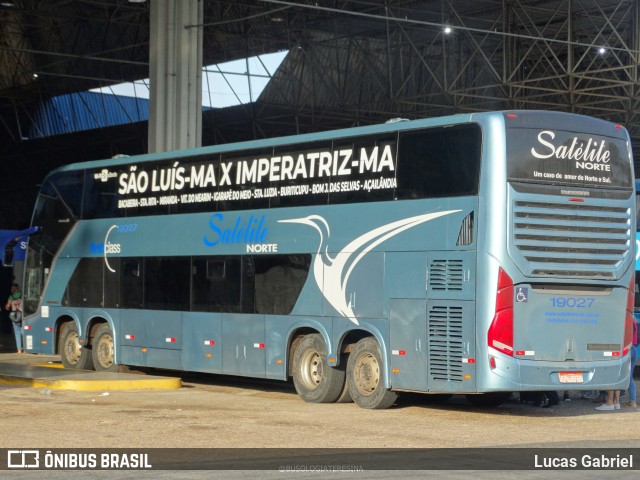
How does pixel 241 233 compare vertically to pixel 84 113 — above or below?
below

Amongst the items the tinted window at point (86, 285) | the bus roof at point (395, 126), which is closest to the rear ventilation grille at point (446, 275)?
the bus roof at point (395, 126)

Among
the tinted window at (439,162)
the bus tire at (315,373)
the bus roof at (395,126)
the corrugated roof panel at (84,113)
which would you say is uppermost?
the corrugated roof panel at (84,113)

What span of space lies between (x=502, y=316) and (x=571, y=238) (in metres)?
1.44

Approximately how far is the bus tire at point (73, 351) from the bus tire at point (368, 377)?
7404mm

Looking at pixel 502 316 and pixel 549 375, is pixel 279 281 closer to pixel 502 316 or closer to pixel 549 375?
pixel 502 316

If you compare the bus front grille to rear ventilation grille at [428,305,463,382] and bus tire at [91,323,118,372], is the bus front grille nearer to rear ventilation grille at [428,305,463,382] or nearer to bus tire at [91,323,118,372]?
rear ventilation grille at [428,305,463,382]

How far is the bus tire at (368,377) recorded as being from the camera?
17375 millimetres

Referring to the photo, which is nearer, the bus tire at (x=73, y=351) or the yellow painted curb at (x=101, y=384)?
the yellow painted curb at (x=101, y=384)

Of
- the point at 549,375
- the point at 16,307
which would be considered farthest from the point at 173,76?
the point at 549,375

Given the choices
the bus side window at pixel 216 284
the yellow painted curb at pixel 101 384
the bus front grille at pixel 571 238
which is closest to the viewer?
the bus front grille at pixel 571 238

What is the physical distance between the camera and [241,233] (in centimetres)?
1977

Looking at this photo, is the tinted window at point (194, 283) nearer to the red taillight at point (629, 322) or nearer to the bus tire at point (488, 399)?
the bus tire at point (488, 399)

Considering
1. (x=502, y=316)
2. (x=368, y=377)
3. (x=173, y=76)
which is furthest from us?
(x=173, y=76)

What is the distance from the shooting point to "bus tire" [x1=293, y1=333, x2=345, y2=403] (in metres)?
18.2
